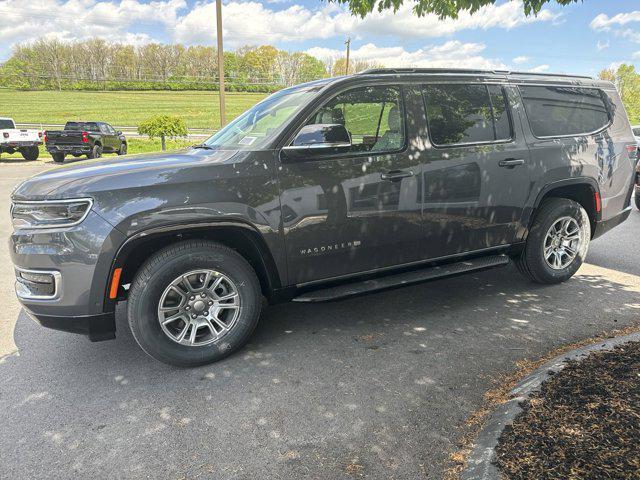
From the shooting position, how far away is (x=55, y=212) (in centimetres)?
302

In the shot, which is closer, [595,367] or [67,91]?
[595,367]

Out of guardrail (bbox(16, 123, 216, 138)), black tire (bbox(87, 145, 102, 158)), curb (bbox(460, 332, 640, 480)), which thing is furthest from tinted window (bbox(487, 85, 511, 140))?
guardrail (bbox(16, 123, 216, 138))

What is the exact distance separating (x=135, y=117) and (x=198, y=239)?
5616 cm

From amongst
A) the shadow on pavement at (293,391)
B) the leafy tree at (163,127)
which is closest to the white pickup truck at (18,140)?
the leafy tree at (163,127)

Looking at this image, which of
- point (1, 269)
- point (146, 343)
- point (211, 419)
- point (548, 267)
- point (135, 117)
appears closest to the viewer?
point (211, 419)

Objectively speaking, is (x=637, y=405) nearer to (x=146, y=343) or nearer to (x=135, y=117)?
(x=146, y=343)

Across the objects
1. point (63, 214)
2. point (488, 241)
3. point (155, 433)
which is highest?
point (63, 214)

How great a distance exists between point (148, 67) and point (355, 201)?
366ft

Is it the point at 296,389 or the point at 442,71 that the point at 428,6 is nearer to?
the point at 442,71

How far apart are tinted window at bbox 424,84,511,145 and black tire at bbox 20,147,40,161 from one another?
20479 mm

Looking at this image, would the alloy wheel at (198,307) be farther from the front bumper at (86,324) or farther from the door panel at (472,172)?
the door panel at (472,172)

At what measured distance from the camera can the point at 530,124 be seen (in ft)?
14.7

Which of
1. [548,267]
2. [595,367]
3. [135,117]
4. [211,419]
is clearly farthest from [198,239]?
[135,117]

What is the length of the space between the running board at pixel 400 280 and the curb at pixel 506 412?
3.65 ft
